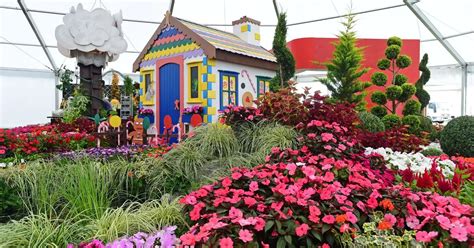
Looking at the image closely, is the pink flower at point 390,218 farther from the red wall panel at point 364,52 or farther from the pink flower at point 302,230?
the red wall panel at point 364,52

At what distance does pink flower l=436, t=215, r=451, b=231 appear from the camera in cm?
→ 203

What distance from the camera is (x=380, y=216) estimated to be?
→ 2.29 metres

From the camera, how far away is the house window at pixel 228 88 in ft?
27.7

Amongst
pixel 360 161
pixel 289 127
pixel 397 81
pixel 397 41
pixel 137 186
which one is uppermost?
pixel 397 41

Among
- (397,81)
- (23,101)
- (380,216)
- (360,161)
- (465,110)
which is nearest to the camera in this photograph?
(380,216)

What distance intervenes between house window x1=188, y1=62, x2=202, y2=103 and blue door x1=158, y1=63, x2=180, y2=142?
1.41ft

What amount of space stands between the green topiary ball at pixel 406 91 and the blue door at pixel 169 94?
17.4ft

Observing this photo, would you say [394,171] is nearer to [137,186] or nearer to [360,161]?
[360,161]

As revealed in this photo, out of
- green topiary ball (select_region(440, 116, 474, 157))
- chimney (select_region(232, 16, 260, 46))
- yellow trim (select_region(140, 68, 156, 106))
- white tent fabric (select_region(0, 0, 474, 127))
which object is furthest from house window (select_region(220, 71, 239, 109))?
white tent fabric (select_region(0, 0, 474, 127))

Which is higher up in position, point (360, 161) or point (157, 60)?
point (157, 60)

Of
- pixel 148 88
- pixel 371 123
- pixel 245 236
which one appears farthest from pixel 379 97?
pixel 245 236

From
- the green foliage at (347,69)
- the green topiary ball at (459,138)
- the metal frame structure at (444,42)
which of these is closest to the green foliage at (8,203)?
the green foliage at (347,69)

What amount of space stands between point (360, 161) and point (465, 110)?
15.8 metres

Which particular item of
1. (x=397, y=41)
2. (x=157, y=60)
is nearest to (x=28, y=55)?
(x=157, y=60)
